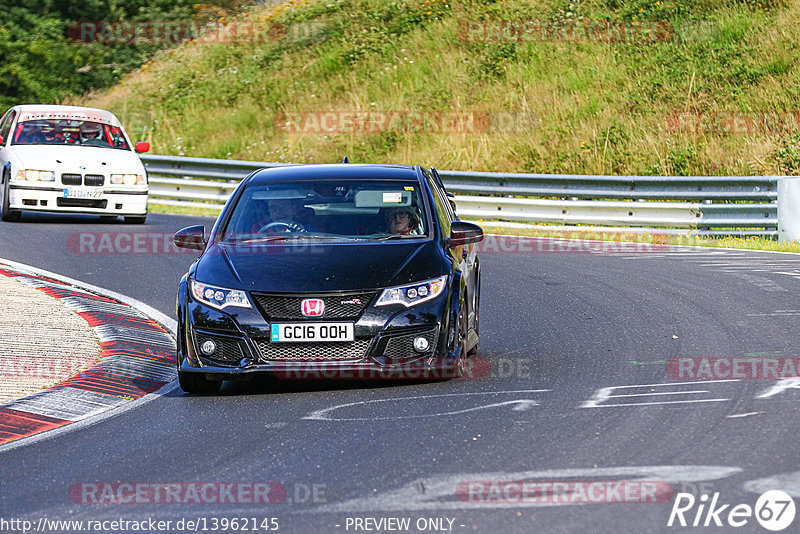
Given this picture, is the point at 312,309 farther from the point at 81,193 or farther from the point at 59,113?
the point at 59,113

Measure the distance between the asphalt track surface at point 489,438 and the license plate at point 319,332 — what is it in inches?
16.0

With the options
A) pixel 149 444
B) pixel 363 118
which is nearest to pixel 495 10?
pixel 363 118

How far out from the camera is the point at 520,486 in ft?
18.6

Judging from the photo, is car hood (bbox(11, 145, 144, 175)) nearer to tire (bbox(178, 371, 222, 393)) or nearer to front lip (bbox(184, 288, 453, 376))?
tire (bbox(178, 371, 222, 393))

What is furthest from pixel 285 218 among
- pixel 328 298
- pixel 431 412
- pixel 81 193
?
pixel 81 193

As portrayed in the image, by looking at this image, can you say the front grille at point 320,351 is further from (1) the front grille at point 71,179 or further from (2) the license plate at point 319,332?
(1) the front grille at point 71,179

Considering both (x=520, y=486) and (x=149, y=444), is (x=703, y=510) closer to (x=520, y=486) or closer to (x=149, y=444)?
(x=520, y=486)

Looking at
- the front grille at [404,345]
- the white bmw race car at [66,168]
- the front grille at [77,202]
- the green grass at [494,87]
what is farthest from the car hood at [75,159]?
the front grille at [404,345]

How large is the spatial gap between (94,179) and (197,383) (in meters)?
11.9

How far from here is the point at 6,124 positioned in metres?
21.1

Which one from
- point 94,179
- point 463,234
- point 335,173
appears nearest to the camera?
point 463,234

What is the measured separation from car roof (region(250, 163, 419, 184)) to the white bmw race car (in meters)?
10.3

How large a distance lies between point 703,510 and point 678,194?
14935mm

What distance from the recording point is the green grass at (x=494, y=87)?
2647cm
